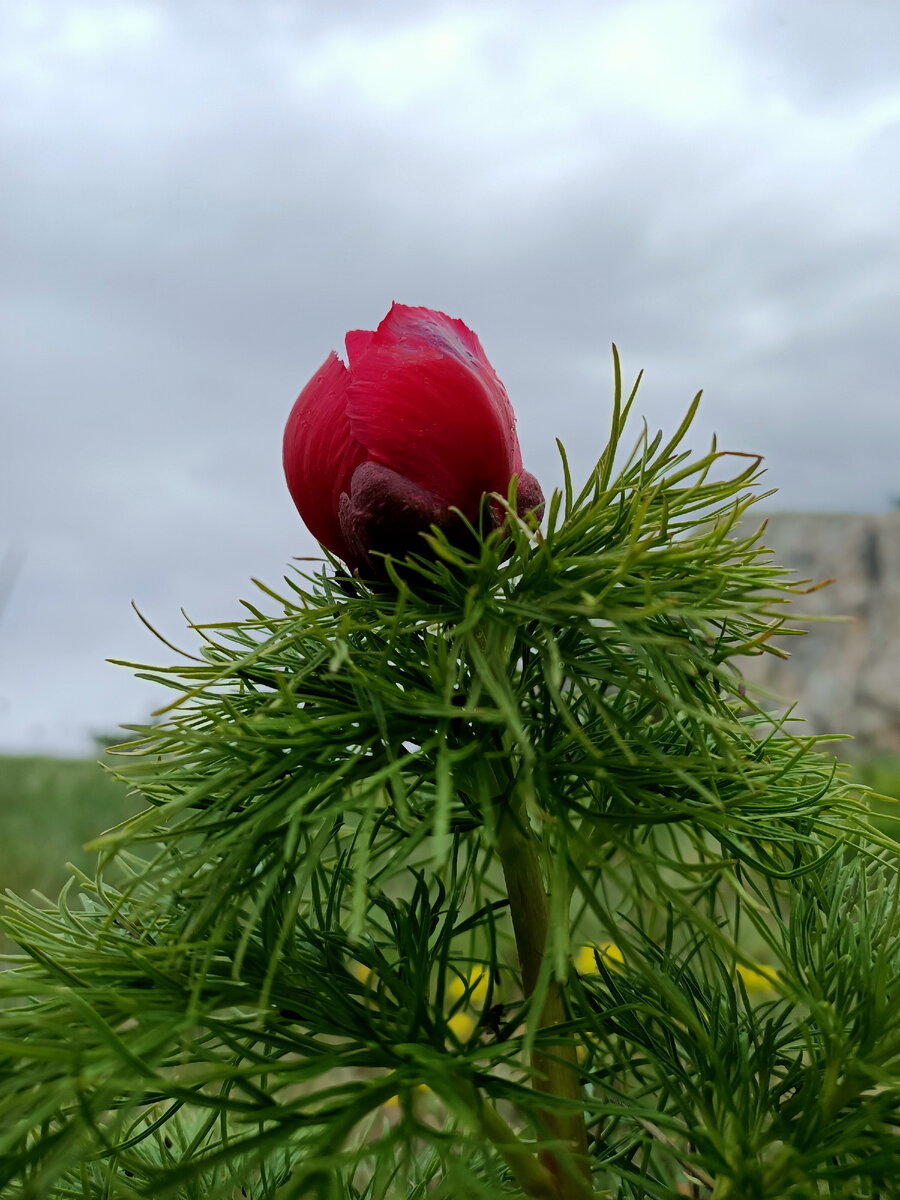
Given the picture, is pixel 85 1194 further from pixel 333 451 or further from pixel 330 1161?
pixel 333 451

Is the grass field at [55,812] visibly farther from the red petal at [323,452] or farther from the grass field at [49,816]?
the red petal at [323,452]

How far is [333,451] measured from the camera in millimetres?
454

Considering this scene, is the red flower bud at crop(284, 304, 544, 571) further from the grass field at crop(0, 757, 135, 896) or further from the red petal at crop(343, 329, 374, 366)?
the grass field at crop(0, 757, 135, 896)

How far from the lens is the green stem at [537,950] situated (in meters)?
0.46

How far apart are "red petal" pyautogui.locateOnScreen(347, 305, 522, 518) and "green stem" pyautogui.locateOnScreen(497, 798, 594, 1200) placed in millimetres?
141

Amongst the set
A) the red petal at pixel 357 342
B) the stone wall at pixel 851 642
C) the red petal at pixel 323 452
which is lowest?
the red petal at pixel 323 452

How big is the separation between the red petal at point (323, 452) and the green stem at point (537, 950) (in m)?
0.15

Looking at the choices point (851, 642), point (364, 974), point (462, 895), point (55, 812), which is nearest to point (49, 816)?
point (55, 812)

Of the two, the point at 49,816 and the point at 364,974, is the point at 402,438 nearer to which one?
the point at 364,974

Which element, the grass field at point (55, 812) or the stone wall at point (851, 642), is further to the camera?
the stone wall at point (851, 642)

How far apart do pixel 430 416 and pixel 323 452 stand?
51 mm

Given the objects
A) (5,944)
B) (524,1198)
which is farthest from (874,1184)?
(5,944)

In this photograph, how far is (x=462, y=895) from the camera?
0.48 meters

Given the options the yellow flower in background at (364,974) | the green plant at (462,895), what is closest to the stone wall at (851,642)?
the yellow flower in background at (364,974)
